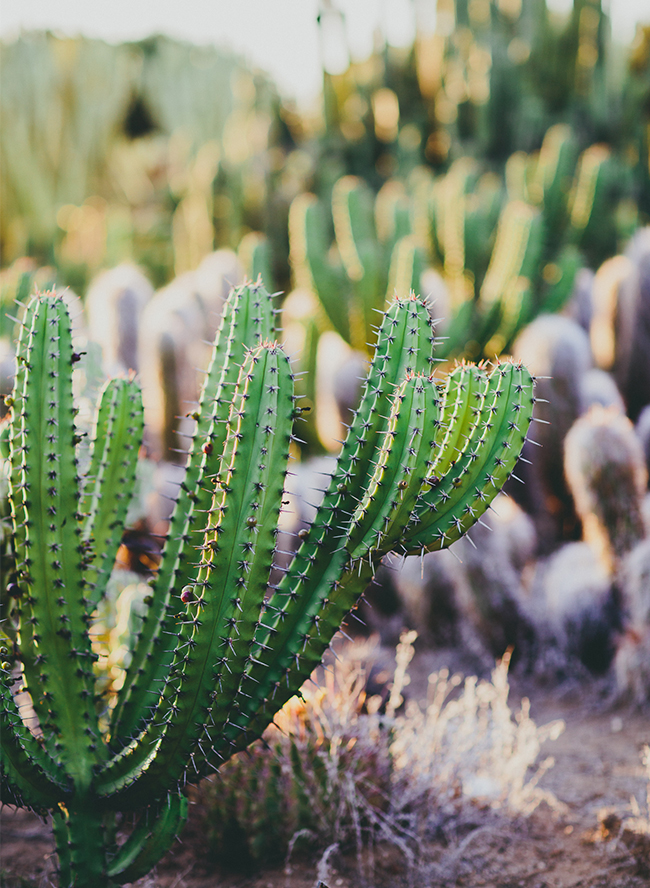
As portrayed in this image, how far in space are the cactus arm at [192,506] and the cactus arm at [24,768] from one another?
0.57 ft

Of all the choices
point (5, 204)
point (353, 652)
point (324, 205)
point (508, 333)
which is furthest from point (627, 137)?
point (5, 204)

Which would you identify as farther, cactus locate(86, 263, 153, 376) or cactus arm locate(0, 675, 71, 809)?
cactus locate(86, 263, 153, 376)

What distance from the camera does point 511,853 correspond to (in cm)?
255

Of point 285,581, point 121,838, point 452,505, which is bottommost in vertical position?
point 121,838

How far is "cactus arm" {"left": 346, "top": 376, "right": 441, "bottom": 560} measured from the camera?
5.94ft

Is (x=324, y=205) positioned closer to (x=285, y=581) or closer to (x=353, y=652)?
(x=353, y=652)

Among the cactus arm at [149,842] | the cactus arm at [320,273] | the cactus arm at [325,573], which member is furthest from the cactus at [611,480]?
the cactus arm at [320,273]

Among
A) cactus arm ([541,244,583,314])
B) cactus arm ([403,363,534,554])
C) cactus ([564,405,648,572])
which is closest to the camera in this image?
cactus arm ([403,363,534,554])

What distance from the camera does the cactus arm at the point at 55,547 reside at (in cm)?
203

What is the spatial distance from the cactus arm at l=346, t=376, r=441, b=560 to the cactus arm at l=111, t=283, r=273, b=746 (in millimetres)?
434

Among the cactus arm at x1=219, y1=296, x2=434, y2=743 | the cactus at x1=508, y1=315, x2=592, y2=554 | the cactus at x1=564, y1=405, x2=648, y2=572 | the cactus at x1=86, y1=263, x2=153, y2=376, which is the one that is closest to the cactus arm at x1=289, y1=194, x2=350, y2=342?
the cactus at x1=86, y1=263, x2=153, y2=376

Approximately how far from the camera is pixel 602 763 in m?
3.12

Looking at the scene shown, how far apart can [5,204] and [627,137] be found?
38.5 feet

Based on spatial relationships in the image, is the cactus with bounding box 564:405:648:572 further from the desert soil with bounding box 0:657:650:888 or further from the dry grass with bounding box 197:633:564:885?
the dry grass with bounding box 197:633:564:885
